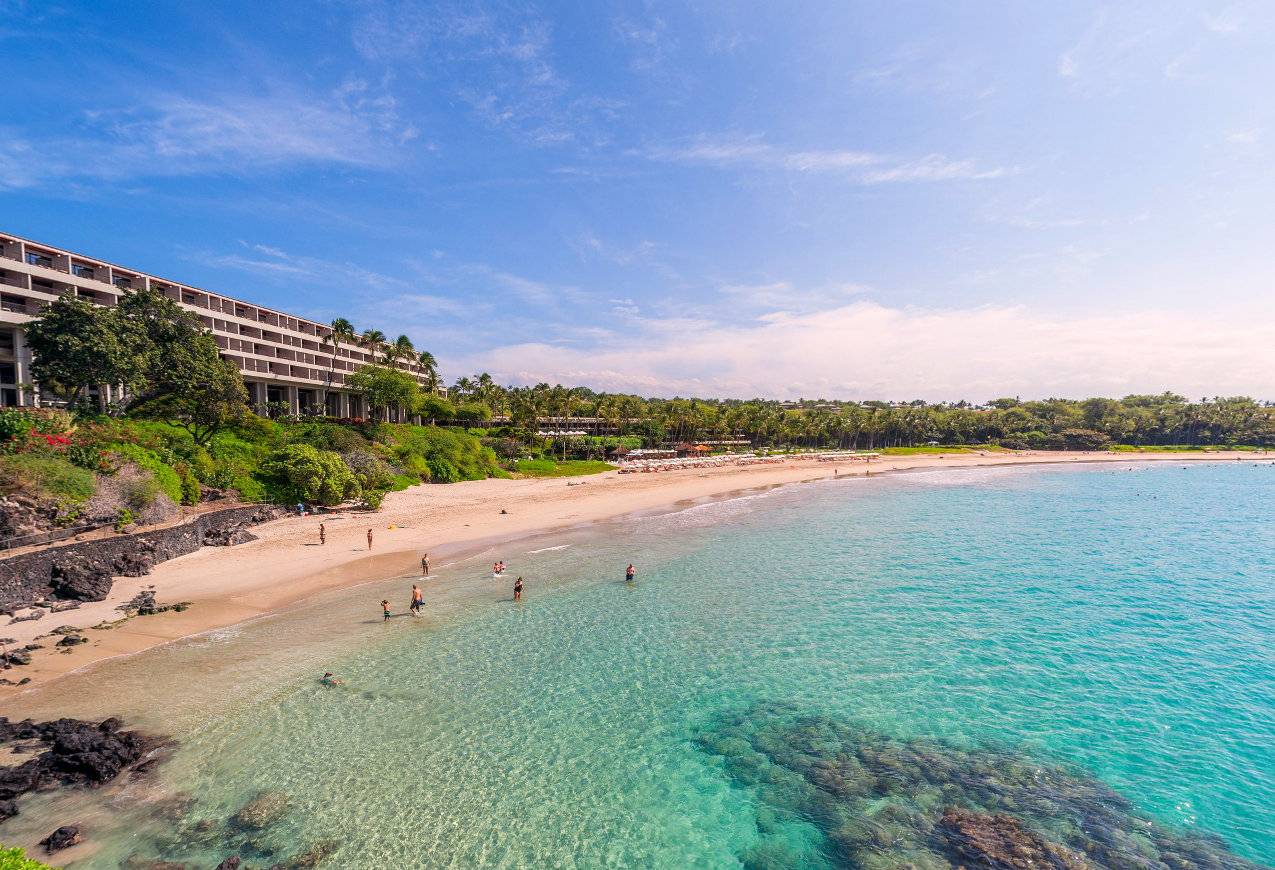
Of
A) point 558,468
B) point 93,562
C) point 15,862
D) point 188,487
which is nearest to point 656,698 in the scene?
point 15,862

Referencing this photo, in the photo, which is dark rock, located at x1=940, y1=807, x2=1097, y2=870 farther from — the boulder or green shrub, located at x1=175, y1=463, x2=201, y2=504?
green shrub, located at x1=175, y1=463, x2=201, y2=504

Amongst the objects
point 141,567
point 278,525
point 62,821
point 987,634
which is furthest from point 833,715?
point 278,525

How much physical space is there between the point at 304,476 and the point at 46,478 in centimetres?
1693

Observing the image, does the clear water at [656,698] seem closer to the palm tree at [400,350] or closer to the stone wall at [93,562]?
the stone wall at [93,562]

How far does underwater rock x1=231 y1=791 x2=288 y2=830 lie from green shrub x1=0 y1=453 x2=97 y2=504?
26.0 meters

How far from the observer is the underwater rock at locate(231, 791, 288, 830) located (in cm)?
1277

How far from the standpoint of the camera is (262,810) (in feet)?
43.3

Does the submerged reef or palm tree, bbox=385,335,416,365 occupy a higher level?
palm tree, bbox=385,335,416,365

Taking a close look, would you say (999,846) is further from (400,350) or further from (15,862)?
(400,350)

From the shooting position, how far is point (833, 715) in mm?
18062

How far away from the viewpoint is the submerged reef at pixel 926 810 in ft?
39.5

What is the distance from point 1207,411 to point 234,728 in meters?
230

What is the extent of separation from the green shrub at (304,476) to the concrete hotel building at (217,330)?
18.9 metres

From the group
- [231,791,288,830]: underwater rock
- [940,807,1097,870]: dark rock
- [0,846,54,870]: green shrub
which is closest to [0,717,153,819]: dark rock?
[231,791,288,830]: underwater rock
